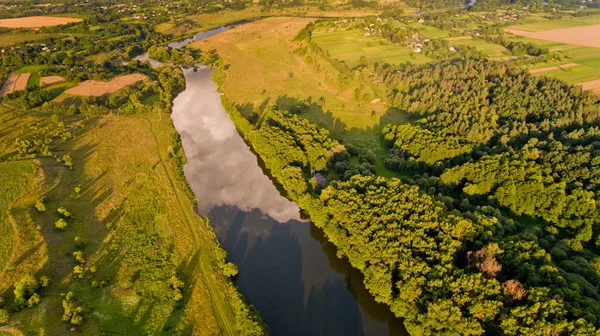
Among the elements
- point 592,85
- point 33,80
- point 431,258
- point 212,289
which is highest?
point 592,85

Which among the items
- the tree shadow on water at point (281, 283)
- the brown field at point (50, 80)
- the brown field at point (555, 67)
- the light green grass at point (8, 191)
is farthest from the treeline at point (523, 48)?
the brown field at point (50, 80)

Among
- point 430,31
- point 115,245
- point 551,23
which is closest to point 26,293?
point 115,245

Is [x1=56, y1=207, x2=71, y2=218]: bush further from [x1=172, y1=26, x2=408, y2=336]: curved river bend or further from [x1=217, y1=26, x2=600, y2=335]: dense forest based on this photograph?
[x1=217, y1=26, x2=600, y2=335]: dense forest

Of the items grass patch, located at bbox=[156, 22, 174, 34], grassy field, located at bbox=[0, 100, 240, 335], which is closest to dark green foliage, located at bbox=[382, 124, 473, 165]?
grassy field, located at bbox=[0, 100, 240, 335]

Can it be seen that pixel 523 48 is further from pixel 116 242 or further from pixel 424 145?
pixel 116 242

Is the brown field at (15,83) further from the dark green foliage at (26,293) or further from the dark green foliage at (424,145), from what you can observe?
the dark green foliage at (424,145)

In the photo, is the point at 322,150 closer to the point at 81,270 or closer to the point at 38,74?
the point at 81,270
